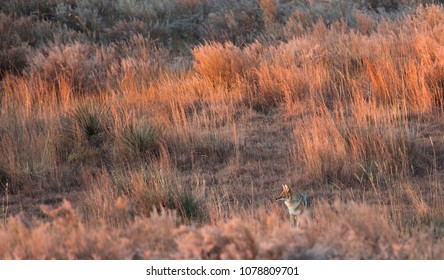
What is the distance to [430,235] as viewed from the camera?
5.15 meters

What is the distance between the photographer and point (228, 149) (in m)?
8.75

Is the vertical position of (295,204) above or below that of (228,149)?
above

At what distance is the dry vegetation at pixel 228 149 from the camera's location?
4539 mm

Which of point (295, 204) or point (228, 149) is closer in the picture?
point (295, 204)

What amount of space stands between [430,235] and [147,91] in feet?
21.8

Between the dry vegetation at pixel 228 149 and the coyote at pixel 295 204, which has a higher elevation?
the coyote at pixel 295 204

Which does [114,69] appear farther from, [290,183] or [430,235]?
[430,235]

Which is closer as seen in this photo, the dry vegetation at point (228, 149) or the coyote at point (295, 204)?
the dry vegetation at point (228, 149)

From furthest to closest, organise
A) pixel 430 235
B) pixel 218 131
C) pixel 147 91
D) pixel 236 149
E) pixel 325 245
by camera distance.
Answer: pixel 147 91, pixel 218 131, pixel 236 149, pixel 430 235, pixel 325 245

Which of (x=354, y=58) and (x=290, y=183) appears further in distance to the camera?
(x=354, y=58)

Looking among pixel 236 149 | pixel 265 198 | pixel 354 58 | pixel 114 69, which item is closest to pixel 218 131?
pixel 236 149

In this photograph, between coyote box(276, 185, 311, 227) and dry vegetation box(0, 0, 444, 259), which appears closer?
dry vegetation box(0, 0, 444, 259)

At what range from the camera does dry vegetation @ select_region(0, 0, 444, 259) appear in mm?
4539

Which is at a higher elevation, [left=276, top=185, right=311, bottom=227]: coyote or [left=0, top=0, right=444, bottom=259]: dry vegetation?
[left=276, top=185, right=311, bottom=227]: coyote
